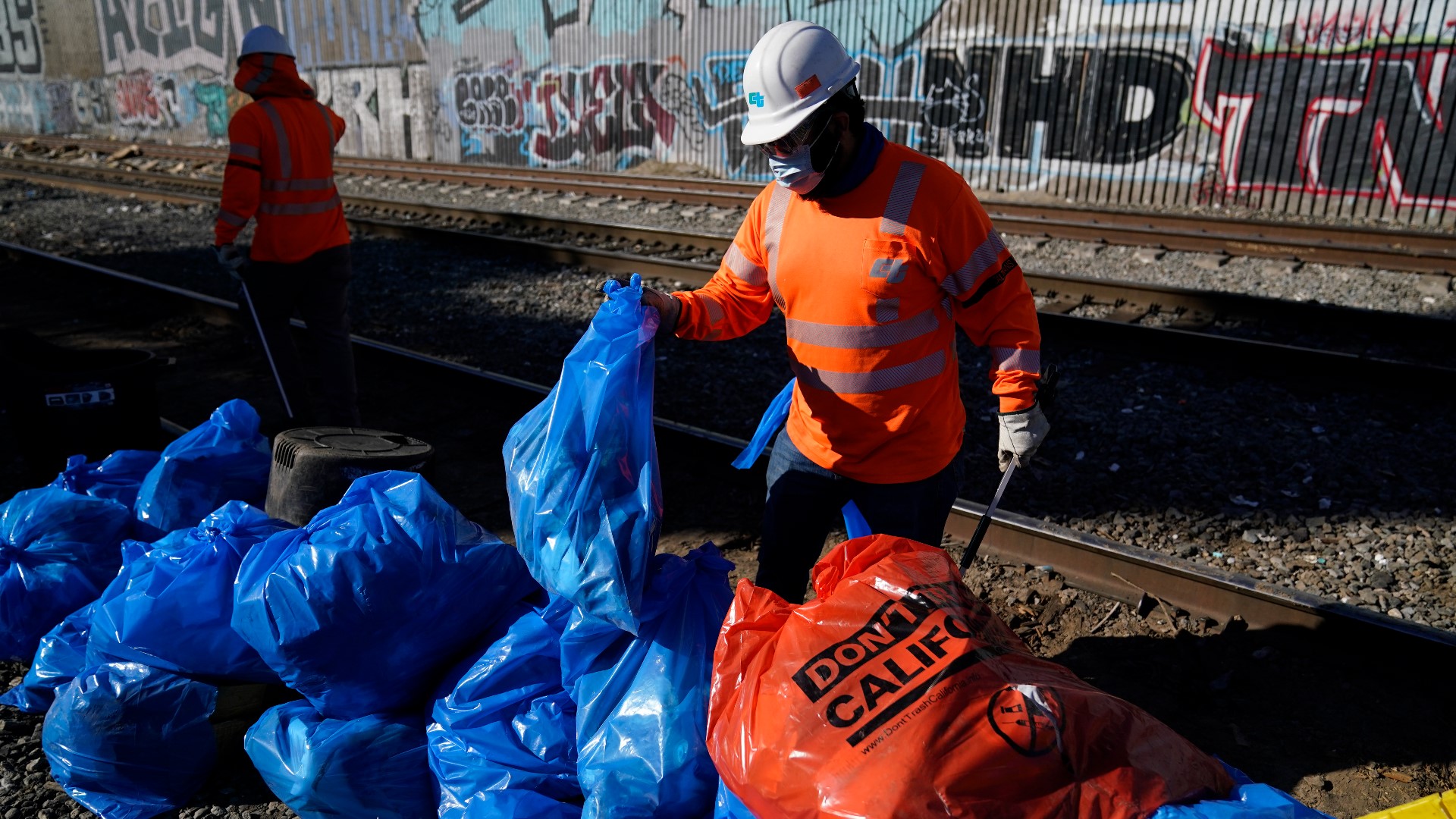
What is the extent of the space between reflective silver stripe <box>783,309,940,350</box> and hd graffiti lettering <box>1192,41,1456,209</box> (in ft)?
41.0

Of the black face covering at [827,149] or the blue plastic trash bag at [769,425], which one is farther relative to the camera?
the blue plastic trash bag at [769,425]

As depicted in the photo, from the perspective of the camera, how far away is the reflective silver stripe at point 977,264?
233 cm

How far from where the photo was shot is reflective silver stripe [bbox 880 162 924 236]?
234cm

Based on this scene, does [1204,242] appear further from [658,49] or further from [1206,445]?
[658,49]

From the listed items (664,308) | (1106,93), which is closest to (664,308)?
(664,308)

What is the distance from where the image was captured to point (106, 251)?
11.8 meters

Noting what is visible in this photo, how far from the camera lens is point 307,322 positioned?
5340mm

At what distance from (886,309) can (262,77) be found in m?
3.97

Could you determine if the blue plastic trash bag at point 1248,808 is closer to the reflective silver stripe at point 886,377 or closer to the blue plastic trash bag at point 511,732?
the reflective silver stripe at point 886,377

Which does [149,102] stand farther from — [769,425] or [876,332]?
[876,332]

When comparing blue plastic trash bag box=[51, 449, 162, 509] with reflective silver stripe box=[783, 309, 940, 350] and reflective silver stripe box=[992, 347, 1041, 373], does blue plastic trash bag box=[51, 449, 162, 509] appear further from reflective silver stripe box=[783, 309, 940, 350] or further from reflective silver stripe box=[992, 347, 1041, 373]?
reflective silver stripe box=[992, 347, 1041, 373]

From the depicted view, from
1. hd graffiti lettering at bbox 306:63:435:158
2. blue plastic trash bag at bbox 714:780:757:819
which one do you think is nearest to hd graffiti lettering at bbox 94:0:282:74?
hd graffiti lettering at bbox 306:63:435:158

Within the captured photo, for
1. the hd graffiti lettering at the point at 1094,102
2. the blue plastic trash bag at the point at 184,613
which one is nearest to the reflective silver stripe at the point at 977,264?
the blue plastic trash bag at the point at 184,613

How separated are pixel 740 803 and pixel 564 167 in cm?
1965
